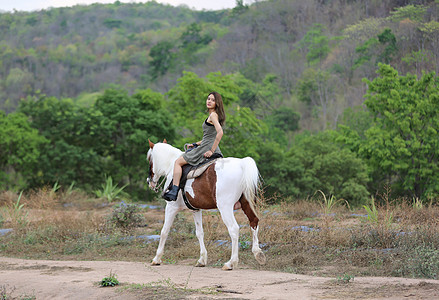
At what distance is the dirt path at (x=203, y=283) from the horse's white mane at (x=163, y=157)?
1751mm

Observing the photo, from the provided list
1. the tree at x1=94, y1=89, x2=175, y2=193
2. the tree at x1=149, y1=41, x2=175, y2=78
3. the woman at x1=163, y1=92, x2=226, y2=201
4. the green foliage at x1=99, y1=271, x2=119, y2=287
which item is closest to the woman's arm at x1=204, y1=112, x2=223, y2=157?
the woman at x1=163, y1=92, x2=226, y2=201

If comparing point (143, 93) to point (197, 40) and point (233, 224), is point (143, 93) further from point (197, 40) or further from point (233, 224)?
point (197, 40)

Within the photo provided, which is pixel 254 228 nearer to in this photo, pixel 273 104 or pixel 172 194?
pixel 172 194

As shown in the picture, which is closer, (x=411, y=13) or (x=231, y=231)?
(x=231, y=231)

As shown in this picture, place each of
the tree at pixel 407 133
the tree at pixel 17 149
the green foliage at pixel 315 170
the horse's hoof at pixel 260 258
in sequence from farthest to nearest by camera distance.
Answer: the tree at pixel 17 149
the green foliage at pixel 315 170
the tree at pixel 407 133
the horse's hoof at pixel 260 258

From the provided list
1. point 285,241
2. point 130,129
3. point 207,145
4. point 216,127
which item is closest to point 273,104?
point 130,129

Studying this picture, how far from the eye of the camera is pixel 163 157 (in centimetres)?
929

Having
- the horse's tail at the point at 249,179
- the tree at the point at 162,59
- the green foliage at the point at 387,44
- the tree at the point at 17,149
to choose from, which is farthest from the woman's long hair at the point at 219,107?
the tree at the point at 162,59

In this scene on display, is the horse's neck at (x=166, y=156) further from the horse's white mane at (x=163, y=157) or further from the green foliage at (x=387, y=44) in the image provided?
the green foliage at (x=387, y=44)

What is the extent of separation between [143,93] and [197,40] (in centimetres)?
6703

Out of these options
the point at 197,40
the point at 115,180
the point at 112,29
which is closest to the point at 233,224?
the point at 115,180

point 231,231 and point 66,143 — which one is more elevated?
point 231,231

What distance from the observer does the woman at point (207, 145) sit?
8.55 meters

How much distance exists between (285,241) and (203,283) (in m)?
3.52
